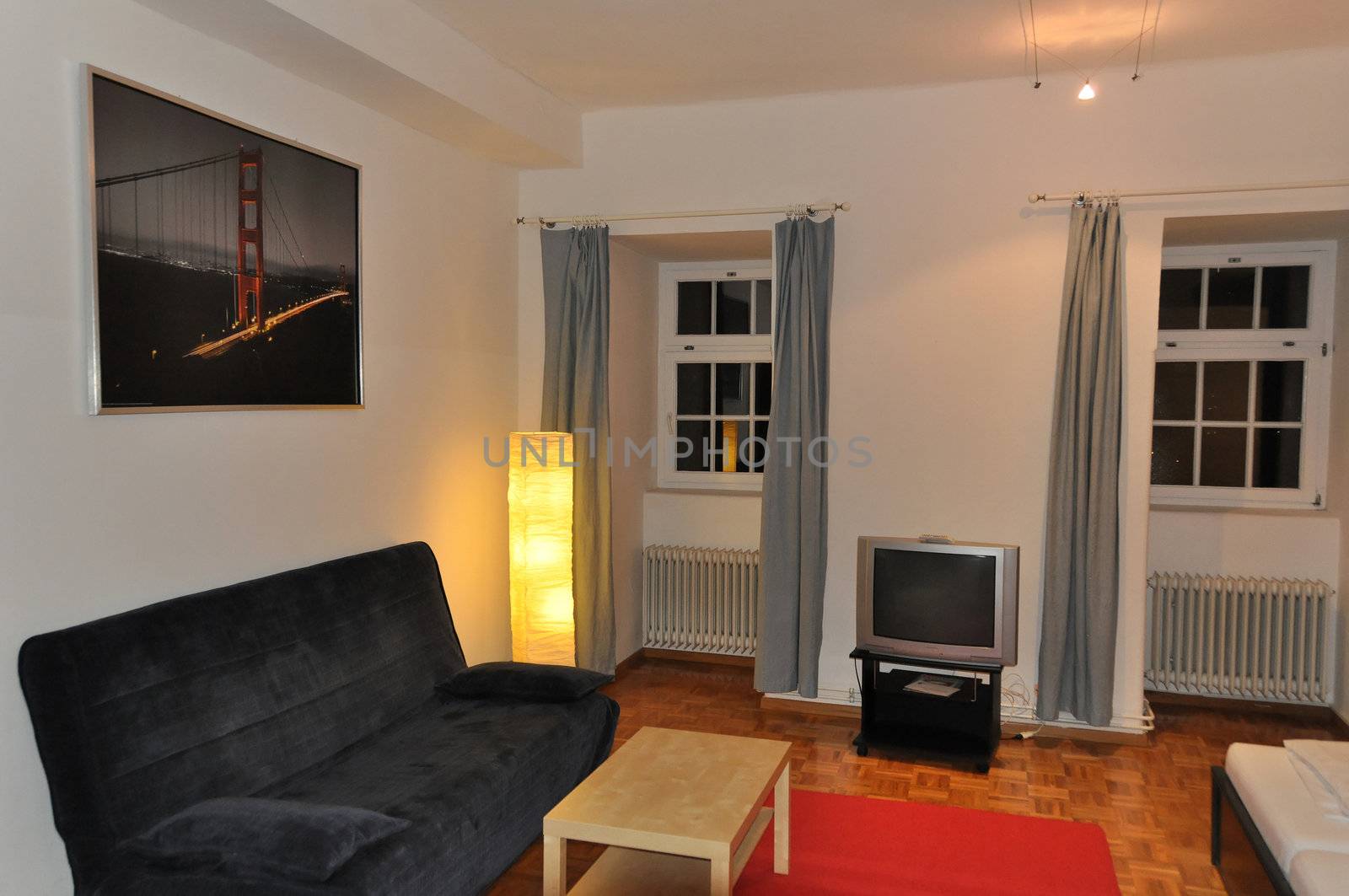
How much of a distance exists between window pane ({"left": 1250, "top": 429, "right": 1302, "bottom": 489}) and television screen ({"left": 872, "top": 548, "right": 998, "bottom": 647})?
173cm

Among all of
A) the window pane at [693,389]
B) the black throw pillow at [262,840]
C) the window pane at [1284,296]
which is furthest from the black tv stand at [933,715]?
the black throw pillow at [262,840]

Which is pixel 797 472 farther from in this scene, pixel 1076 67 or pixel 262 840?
pixel 262 840

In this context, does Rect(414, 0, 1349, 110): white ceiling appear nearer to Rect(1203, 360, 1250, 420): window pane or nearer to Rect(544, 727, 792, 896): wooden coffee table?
Rect(1203, 360, 1250, 420): window pane

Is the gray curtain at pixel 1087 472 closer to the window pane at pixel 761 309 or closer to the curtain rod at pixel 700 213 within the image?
the curtain rod at pixel 700 213

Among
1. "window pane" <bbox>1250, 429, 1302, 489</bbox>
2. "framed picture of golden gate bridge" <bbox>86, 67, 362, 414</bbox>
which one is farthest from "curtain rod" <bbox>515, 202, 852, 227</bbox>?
"window pane" <bbox>1250, 429, 1302, 489</bbox>

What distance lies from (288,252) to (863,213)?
7.83 feet

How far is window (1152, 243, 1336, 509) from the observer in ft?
15.1

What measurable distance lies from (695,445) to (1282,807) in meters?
3.52

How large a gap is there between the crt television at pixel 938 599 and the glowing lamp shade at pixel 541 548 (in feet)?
4.07

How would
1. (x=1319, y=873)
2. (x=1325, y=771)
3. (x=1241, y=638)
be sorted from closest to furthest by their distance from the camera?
1. (x=1319, y=873)
2. (x=1325, y=771)
3. (x=1241, y=638)

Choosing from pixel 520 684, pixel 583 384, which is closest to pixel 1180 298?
pixel 583 384

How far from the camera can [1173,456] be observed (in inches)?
189

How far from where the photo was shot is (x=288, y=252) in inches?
126

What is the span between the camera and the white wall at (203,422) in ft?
7.64
